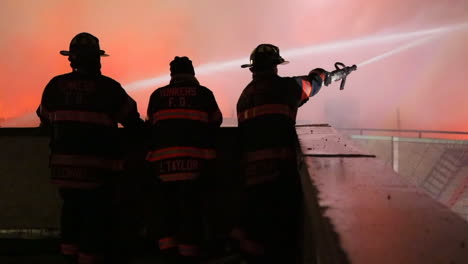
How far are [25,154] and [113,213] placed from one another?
110 centimetres

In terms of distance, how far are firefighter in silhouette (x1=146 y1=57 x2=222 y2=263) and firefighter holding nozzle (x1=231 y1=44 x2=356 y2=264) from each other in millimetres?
331

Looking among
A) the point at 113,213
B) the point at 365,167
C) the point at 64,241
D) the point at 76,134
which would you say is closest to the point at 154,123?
the point at 76,134

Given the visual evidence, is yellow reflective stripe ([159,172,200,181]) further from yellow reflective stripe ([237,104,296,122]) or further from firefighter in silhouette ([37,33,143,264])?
yellow reflective stripe ([237,104,296,122])

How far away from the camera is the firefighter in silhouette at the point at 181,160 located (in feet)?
7.37

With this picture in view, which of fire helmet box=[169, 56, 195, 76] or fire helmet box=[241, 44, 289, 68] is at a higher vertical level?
fire helmet box=[241, 44, 289, 68]

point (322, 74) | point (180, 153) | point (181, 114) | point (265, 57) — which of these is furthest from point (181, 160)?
point (322, 74)

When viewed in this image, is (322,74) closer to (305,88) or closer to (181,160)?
(305,88)

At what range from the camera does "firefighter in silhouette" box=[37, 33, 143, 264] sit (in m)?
2.11

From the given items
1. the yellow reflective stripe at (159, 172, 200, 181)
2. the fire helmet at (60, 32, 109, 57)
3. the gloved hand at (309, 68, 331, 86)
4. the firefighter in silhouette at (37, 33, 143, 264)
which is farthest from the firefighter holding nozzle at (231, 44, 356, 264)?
the fire helmet at (60, 32, 109, 57)

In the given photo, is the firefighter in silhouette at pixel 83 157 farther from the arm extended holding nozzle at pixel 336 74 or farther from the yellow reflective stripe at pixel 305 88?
the arm extended holding nozzle at pixel 336 74

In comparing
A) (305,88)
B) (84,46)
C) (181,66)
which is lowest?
(305,88)

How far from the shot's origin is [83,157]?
6.95ft

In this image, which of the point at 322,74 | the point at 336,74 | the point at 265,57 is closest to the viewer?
the point at 265,57

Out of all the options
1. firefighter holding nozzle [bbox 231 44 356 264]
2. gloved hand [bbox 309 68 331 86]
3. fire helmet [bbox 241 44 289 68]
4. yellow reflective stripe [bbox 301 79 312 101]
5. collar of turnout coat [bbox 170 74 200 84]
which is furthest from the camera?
gloved hand [bbox 309 68 331 86]
